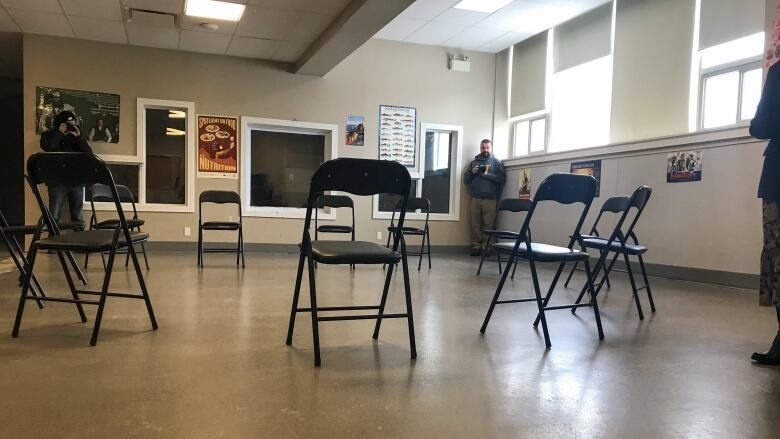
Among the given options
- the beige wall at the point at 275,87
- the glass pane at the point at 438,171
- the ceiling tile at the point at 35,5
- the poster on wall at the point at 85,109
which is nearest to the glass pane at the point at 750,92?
the beige wall at the point at 275,87

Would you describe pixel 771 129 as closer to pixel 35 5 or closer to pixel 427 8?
pixel 427 8

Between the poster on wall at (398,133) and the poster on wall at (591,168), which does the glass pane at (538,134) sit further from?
the poster on wall at (398,133)

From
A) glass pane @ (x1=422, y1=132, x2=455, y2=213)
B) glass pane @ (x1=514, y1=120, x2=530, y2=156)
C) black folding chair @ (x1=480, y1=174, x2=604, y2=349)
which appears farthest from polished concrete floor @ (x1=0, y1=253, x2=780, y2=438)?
Result: glass pane @ (x1=514, y1=120, x2=530, y2=156)

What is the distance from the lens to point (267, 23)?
5621 mm

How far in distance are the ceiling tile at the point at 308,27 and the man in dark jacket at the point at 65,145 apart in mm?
2703

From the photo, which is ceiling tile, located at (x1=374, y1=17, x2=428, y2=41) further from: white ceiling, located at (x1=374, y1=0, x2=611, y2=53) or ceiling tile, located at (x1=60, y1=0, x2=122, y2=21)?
ceiling tile, located at (x1=60, y1=0, x2=122, y2=21)

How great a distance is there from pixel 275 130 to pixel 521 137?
12.5 feet

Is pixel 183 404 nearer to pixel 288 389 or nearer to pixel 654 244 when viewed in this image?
pixel 288 389

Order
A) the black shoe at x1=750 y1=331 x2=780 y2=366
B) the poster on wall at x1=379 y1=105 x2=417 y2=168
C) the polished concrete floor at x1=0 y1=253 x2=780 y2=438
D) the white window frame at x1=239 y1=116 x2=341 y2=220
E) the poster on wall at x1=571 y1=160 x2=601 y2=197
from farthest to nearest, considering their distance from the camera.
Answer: the poster on wall at x1=379 y1=105 x2=417 y2=168
the white window frame at x1=239 y1=116 x2=341 y2=220
the poster on wall at x1=571 y1=160 x2=601 y2=197
the black shoe at x1=750 y1=331 x2=780 y2=366
the polished concrete floor at x1=0 y1=253 x2=780 y2=438

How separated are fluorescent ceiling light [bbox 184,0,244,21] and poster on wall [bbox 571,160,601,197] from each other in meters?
4.34

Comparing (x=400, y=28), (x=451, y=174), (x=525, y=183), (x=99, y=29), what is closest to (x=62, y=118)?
(x=99, y=29)

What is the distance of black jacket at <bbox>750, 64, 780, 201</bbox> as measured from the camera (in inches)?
81.5

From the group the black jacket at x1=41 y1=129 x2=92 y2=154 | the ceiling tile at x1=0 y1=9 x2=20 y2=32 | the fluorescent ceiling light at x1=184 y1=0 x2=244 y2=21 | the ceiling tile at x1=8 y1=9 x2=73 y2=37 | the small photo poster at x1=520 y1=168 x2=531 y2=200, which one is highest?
the fluorescent ceiling light at x1=184 y1=0 x2=244 y2=21

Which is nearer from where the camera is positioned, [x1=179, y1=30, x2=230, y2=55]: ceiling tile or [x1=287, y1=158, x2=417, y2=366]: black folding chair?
[x1=287, y1=158, x2=417, y2=366]: black folding chair
